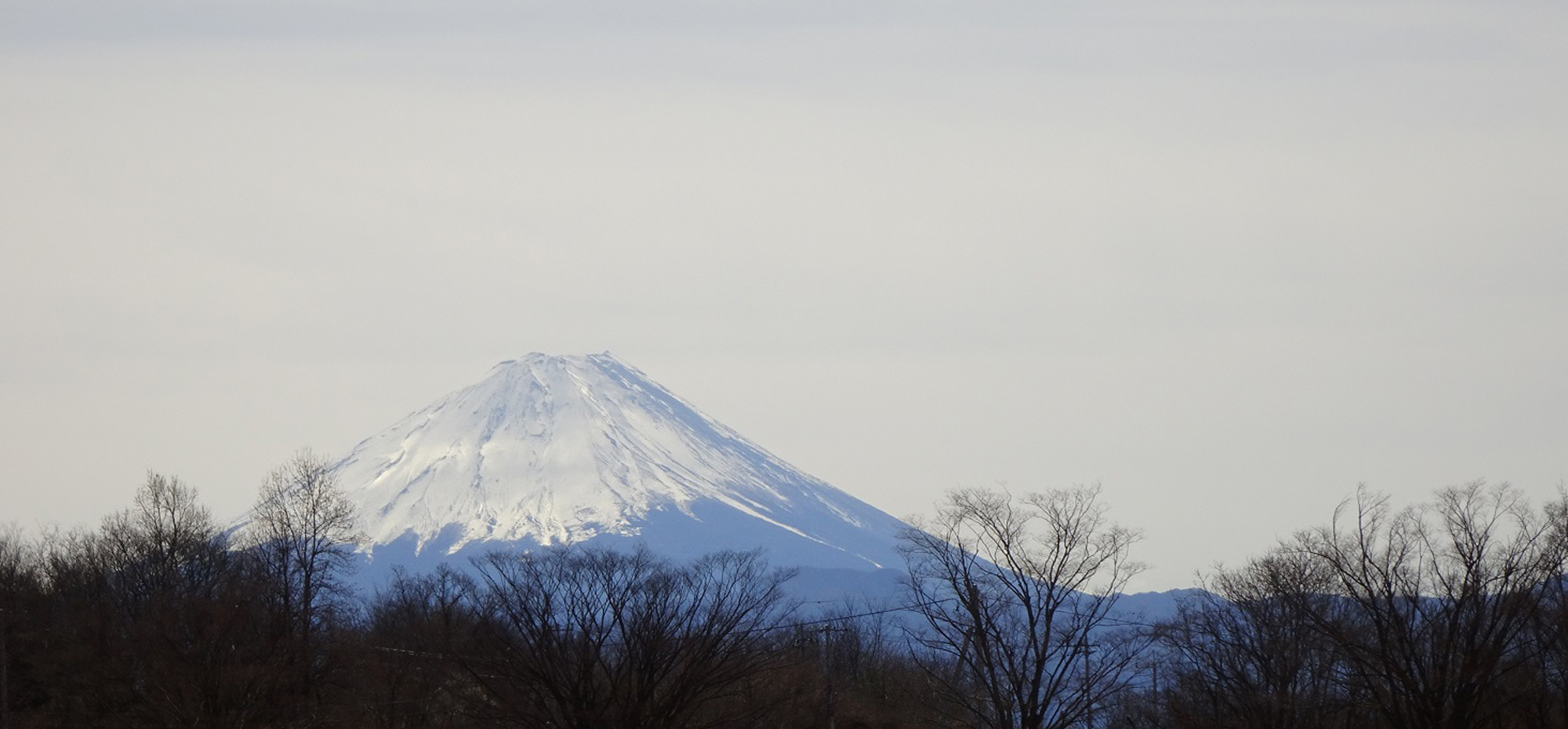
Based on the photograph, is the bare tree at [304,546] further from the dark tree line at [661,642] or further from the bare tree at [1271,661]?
the bare tree at [1271,661]

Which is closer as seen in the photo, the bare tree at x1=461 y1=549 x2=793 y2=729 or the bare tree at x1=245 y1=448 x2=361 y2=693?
the bare tree at x1=461 y1=549 x2=793 y2=729

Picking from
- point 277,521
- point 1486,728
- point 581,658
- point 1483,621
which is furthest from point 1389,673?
point 277,521

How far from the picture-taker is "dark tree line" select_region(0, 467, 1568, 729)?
138ft

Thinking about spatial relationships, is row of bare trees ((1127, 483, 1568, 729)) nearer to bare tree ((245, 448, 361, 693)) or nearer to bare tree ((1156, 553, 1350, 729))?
bare tree ((1156, 553, 1350, 729))

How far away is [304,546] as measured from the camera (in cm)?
6297

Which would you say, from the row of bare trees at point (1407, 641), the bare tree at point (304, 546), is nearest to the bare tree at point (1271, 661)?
the row of bare trees at point (1407, 641)

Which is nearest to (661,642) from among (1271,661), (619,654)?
(619,654)

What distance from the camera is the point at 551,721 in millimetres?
43844

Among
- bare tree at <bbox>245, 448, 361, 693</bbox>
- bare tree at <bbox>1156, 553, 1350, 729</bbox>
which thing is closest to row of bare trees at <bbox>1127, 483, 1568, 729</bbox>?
bare tree at <bbox>1156, 553, 1350, 729</bbox>

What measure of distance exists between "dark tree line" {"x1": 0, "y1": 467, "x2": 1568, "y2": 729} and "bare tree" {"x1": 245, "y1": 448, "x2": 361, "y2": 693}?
0.63 ft

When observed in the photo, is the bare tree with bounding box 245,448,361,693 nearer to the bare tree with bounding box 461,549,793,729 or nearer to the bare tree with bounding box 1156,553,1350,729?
the bare tree with bounding box 461,549,793,729

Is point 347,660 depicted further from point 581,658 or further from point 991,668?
point 991,668

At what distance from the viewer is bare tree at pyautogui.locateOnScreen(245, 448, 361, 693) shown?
59062 millimetres

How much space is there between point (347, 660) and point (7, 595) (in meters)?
14.3
